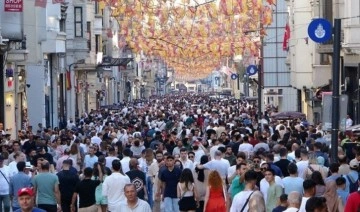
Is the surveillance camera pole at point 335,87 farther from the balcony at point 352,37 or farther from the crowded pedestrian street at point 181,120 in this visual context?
the balcony at point 352,37

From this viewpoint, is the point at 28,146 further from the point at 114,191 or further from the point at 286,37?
the point at 286,37

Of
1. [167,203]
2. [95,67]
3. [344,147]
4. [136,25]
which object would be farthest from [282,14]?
[167,203]

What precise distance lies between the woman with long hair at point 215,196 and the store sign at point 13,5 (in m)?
24.9

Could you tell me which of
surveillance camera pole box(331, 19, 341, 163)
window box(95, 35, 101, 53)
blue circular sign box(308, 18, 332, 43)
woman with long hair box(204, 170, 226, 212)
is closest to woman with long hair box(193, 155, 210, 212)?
surveillance camera pole box(331, 19, 341, 163)

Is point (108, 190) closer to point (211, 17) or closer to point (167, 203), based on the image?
point (167, 203)

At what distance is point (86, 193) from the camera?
19844mm

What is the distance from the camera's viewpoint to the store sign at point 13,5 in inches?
1650

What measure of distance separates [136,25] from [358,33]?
1043 cm

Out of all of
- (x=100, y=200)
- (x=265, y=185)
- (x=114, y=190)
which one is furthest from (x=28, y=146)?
(x=265, y=185)

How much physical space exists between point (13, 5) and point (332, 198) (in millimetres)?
27248

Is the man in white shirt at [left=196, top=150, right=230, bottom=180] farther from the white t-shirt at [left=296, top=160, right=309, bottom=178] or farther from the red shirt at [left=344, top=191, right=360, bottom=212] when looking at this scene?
the red shirt at [left=344, top=191, right=360, bottom=212]

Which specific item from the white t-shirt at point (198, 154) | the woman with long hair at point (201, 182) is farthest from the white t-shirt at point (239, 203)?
the white t-shirt at point (198, 154)

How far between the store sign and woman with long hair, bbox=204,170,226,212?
2490 cm

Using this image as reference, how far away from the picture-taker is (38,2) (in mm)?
46188
